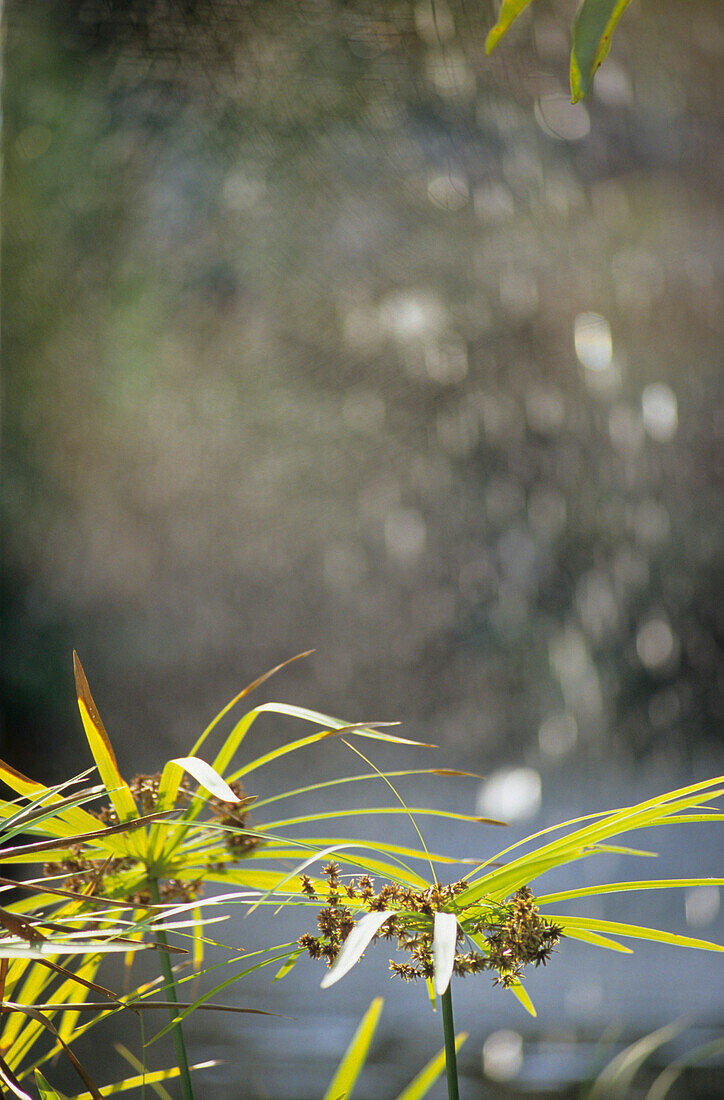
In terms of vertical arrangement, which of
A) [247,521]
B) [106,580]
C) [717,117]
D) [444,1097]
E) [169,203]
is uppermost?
[717,117]

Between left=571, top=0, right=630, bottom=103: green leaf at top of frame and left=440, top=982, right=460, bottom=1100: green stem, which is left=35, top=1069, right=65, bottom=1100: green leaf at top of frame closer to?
left=440, top=982, right=460, bottom=1100: green stem

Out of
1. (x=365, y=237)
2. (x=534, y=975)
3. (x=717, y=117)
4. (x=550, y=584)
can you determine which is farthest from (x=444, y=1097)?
(x=717, y=117)

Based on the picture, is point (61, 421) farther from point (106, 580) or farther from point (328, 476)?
point (328, 476)

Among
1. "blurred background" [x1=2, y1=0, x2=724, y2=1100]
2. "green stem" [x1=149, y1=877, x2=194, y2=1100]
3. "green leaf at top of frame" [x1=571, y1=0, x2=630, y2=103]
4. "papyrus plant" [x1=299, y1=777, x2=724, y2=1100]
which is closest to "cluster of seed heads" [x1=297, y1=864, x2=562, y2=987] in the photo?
"papyrus plant" [x1=299, y1=777, x2=724, y2=1100]

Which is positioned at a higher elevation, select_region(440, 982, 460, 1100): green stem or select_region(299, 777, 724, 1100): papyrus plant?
select_region(299, 777, 724, 1100): papyrus plant

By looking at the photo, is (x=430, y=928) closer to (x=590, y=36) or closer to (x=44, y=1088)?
(x=44, y=1088)

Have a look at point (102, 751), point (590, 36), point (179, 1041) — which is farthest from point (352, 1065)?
point (590, 36)
